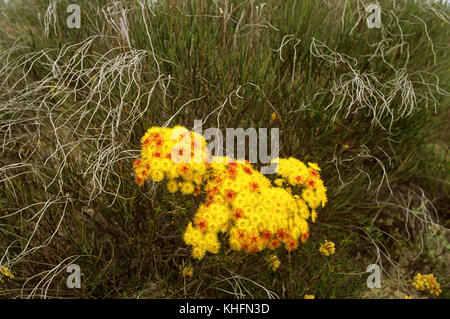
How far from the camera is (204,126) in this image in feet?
8.40

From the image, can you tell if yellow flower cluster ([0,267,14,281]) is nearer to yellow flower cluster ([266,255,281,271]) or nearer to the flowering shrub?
the flowering shrub

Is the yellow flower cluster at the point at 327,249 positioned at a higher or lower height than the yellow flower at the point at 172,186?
lower

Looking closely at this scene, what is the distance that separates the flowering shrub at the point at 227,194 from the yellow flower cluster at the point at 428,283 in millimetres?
1467

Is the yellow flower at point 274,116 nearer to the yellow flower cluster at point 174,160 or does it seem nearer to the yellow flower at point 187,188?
the yellow flower cluster at point 174,160

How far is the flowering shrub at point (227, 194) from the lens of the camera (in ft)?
5.62

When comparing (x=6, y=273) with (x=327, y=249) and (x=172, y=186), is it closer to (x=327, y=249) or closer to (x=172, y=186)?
(x=172, y=186)

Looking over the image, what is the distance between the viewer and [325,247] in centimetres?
242

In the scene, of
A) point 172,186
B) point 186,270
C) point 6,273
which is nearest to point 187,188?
point 172,186

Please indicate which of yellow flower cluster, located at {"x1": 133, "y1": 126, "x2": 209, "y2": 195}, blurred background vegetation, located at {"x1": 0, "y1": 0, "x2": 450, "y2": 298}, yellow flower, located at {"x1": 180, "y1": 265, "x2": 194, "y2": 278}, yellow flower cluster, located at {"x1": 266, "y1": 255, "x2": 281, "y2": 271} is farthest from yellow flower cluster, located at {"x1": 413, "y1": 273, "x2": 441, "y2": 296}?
yellow flower cluster, located at {"x1": 133, "y1": 126, "x2": 209, "y2": 195}

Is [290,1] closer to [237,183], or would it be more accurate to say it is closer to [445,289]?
[237,183]

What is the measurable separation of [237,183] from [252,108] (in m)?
0.93

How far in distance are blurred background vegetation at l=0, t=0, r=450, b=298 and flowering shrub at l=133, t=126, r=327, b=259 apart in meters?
0.18

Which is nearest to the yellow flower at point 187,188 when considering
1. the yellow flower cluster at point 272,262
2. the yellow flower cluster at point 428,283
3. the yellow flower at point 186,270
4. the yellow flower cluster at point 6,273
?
the yellow flower at point 186,270

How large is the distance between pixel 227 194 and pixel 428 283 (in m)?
1.97
